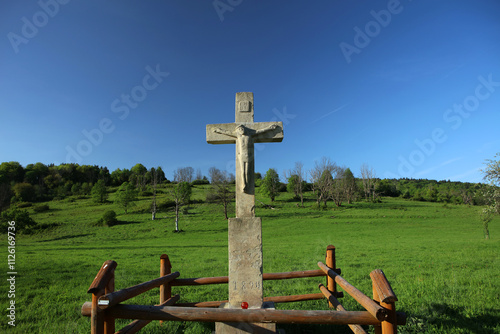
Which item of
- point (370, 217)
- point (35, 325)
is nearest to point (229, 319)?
point (35, 325)

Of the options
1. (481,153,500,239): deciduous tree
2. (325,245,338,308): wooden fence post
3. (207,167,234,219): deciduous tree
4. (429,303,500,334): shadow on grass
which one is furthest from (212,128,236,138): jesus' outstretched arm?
(207,167,234,219): deciduous tree

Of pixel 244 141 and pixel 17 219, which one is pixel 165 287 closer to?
pixel 244 141

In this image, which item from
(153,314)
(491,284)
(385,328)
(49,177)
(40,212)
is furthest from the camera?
(49,177)

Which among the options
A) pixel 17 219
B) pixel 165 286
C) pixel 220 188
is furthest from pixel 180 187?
pixel 165 286

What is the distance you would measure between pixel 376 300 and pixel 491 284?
7430 mm

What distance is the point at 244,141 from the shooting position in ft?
15.7

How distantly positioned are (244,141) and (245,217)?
149cm

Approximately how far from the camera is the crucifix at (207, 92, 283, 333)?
417 cm

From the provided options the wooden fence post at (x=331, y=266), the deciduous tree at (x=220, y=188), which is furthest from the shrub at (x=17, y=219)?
the wooden fence post at (x=331, y=266)

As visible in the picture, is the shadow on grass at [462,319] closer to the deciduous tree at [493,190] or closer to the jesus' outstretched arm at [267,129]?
the jesus' outstretched arm at [267,129]

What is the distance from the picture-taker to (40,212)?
154ft

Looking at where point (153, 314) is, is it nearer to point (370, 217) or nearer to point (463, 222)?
point (370, 217)

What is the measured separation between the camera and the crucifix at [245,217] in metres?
4.17

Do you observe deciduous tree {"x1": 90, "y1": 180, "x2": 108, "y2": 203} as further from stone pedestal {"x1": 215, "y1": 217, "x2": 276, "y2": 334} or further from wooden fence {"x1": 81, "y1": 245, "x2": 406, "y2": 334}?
wooden fence {"x1": 81, "y1": 245, "x2": 406, "y2": 334}
